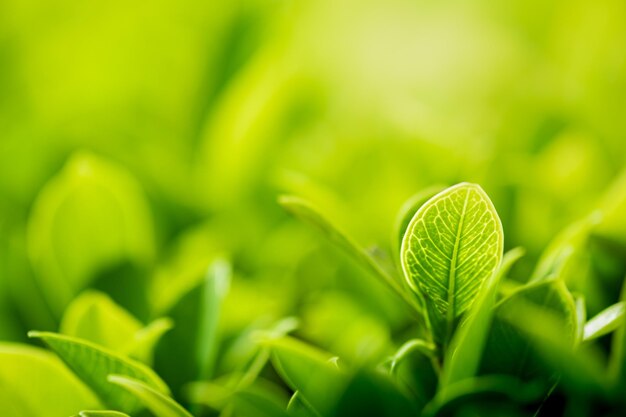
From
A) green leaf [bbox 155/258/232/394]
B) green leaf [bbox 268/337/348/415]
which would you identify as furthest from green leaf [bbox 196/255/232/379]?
green leaf [bbox 268/337/348/415]

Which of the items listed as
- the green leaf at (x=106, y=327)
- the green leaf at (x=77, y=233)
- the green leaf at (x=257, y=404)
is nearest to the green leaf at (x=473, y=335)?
the green leaf at (x=257, y=404)

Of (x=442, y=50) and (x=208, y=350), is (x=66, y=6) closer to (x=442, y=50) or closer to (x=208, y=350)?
(x=442, y=50)

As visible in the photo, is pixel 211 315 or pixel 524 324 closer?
pixel 524 324

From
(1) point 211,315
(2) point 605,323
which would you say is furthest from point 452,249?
(1) point 211,315

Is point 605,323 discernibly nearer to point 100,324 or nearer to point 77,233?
point 100,324

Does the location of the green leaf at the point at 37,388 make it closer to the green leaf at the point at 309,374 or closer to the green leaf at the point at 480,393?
the green leaf at the point at 309,374

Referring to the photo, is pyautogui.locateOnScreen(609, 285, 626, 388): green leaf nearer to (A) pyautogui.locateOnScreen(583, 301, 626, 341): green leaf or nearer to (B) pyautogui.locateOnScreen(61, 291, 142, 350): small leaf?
(A) pyautogui.locateOnScreen(583, 301, 626, 341): green leaf

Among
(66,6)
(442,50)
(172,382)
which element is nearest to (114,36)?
(66,6)
